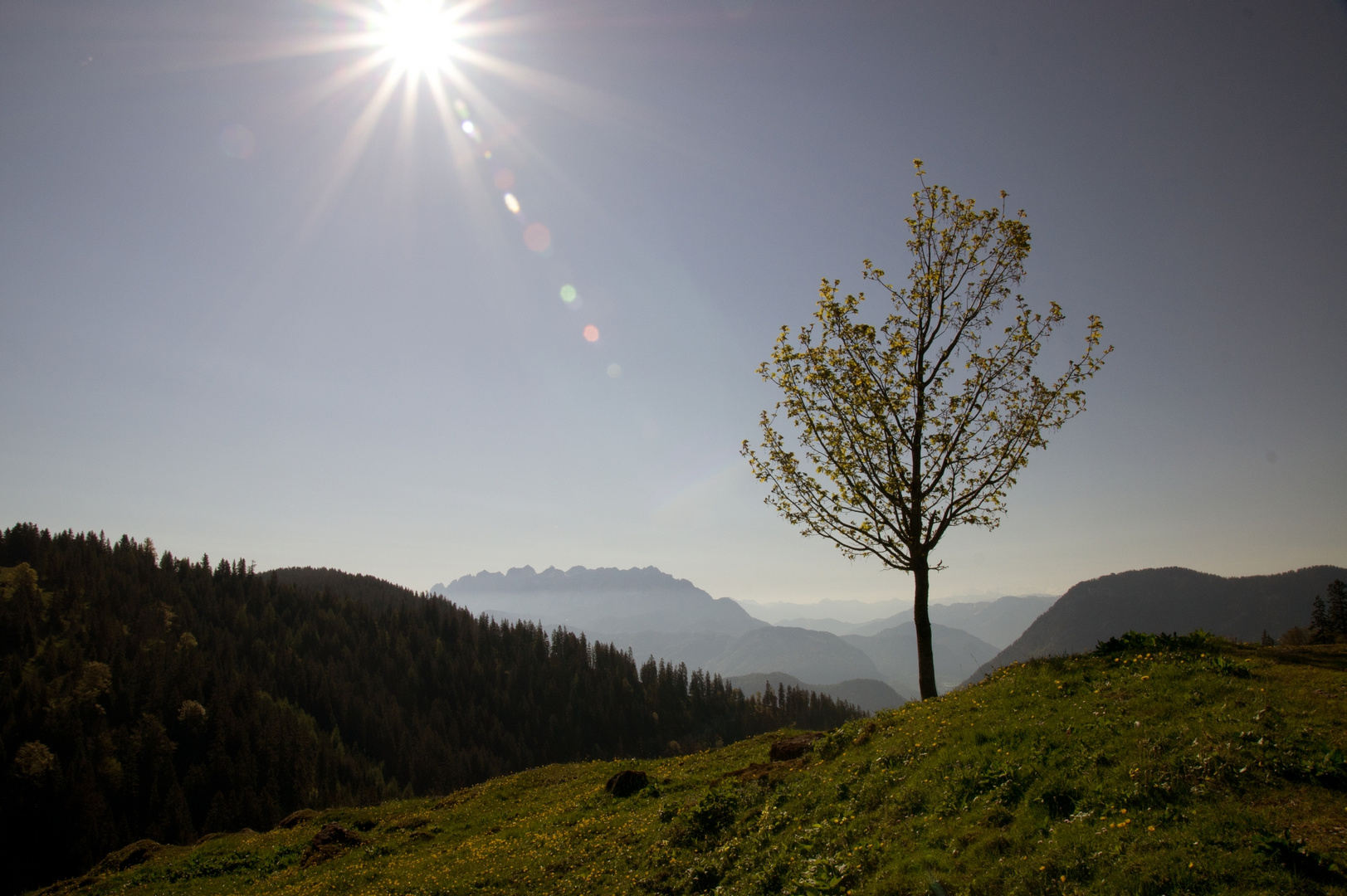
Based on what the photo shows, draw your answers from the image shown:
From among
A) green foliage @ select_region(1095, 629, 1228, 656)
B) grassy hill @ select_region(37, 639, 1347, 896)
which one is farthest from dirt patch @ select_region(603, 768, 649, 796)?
green foliage @ select_region(1095, 629, 1228, 656)

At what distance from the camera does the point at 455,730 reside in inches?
7392

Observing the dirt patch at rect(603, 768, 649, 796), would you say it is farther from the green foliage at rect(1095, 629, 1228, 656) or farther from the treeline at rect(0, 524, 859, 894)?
the treeline at rect(0, 524, 859, 894)

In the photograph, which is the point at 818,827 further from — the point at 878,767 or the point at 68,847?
the point at 68,847

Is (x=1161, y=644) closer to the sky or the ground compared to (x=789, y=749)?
closer to the sky

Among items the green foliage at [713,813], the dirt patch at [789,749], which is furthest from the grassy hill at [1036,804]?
the dirt patch at [789,749]

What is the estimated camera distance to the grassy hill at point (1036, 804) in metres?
8.97

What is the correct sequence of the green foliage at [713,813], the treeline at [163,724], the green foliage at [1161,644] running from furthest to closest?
the treeline at [163,724] → the green foliage at [713,813] → the green foliage at [1161,644]

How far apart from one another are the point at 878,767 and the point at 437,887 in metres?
17.2

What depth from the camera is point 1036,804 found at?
11.4 metres

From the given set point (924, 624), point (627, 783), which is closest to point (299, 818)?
point (627, 783)

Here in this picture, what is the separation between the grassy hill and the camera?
29.4 feet

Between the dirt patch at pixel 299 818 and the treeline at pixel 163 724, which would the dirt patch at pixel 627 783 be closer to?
the dirt patch at pixel 299 818

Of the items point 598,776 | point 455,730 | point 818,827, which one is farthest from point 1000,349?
point 455,730

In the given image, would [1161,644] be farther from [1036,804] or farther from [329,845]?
[329,845]
